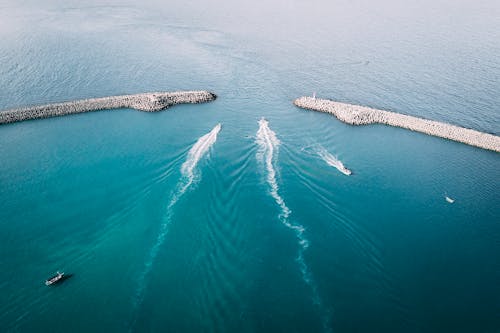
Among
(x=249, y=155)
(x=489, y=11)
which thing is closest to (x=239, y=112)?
(x=249, y=155)

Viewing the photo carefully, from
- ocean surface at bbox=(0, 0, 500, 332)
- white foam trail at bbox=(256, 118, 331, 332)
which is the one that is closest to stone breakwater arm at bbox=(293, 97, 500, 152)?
ocean surface at bbox=(0, 0, 500, 332)

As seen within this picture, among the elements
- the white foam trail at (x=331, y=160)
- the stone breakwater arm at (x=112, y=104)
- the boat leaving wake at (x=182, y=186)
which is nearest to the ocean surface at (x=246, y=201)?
the boat leaving wake at (x=182, y=186)

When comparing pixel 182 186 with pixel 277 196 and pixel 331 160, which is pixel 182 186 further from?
pixel 331 160

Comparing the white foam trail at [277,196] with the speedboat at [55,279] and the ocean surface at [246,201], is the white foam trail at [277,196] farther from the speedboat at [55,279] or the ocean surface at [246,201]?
the speedboat at [55,279]

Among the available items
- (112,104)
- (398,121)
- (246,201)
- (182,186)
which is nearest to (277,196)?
(246,201)

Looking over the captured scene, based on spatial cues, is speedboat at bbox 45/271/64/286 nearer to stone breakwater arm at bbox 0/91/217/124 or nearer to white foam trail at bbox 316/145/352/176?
white foam trail at bbox 316/145/352/176

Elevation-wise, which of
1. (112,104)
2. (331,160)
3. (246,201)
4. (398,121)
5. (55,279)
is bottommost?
(55,279)
